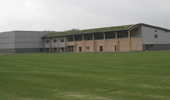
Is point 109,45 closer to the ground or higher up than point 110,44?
closer to the ground

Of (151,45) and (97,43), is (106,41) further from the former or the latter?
(151,45)

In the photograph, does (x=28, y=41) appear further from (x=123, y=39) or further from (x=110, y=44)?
(x=123, y=39)

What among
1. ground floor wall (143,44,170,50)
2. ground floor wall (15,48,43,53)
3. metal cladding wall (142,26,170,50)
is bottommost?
ground floor wall (15,48,43,53)

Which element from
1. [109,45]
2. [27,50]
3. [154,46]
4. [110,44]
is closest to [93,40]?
[109,45]

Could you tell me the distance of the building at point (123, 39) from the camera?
2958 inches

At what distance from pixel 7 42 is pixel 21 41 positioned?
7782mm

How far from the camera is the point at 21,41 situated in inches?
4072

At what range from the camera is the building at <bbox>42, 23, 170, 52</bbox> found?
75.1 m

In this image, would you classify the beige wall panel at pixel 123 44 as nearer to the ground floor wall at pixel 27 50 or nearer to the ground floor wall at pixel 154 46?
the ground floor wall at pixel 154 46

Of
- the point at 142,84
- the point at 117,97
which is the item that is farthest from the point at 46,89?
the point at 142,84

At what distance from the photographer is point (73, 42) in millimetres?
95375

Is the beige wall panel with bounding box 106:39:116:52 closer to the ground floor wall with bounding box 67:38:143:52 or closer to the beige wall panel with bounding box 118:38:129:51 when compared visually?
the ground floor wall with bounding box 67:38:143:52

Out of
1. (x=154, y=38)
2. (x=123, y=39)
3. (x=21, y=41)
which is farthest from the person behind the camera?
(x=21, y=41)

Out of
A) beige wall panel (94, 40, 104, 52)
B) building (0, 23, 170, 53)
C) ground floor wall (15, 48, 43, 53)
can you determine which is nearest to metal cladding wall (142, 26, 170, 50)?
building (0, 23, 170, 53)
